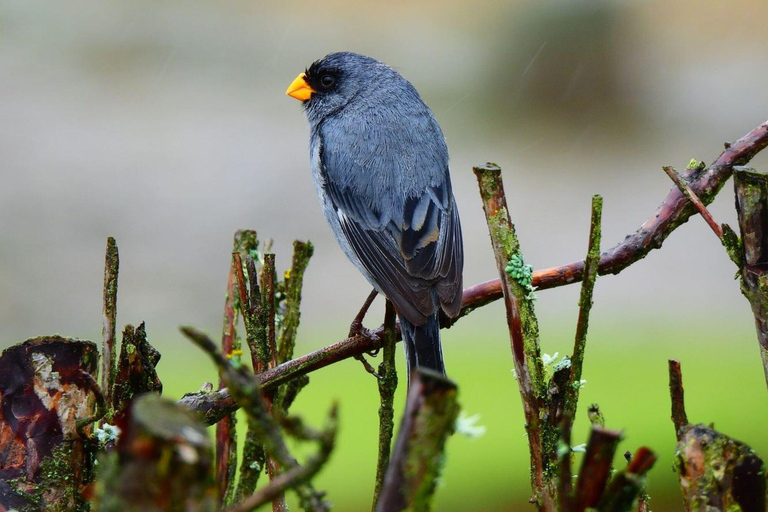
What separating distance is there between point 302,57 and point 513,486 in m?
5.46

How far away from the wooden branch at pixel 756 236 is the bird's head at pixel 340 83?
1.80m

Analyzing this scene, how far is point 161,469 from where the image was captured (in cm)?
61

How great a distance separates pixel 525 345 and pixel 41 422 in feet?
2.26

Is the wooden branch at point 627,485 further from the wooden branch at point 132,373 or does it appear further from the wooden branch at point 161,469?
the wooden branch at point 132,373

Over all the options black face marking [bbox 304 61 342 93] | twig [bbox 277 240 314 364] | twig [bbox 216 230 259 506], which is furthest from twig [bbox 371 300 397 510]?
black face marking [bbox 304 61 342 93]

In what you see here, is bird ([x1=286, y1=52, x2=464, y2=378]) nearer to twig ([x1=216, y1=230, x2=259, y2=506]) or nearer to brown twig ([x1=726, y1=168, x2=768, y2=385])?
twig ([x1=216, y1=230, x2=259, y2=506])

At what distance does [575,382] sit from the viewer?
46.4 inches

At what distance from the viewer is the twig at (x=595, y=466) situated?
75 cm

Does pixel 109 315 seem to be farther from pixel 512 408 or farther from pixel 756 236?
pixel 512 408

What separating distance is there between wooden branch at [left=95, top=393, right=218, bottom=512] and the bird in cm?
137

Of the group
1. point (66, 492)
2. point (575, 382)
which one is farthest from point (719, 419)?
point (66, 492)

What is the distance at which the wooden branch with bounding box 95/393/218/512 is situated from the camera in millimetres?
604

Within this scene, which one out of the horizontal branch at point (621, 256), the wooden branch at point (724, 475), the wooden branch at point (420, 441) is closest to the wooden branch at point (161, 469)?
the wooden branch at point (420, 441)

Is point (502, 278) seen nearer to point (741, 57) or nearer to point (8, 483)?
point (8, 483)
